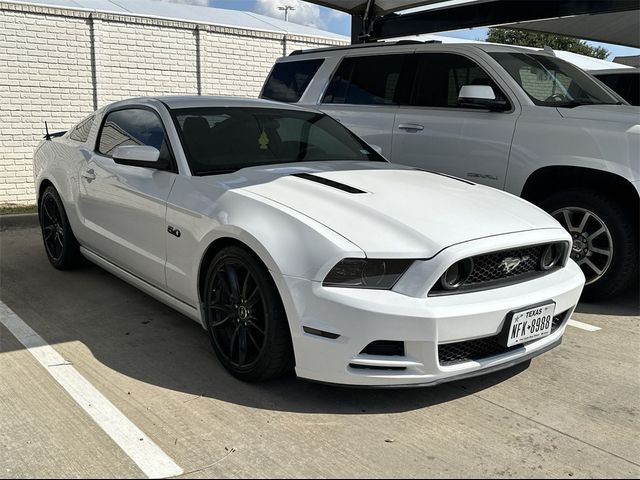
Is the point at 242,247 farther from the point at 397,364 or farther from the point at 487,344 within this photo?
the point at 487,344

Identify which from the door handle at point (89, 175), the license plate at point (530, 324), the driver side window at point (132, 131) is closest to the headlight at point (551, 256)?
the license plate at point (530, 324)

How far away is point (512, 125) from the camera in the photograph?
5.02 m

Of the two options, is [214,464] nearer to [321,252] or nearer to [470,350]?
[321,252]

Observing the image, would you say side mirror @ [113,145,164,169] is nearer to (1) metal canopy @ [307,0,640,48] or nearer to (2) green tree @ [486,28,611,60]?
(1) metal canopy @ [307,0,640,48]

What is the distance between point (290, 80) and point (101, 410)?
4.97 m

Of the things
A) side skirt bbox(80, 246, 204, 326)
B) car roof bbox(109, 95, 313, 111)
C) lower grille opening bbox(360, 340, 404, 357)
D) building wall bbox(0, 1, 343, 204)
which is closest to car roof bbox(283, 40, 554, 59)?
car roof bbox(109, 95, 313, 111)

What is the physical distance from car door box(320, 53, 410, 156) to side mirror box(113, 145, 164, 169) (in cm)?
271

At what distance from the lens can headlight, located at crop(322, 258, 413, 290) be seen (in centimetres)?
285

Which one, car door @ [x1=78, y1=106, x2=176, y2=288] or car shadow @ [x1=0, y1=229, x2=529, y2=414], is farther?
car door @ [x1=78, y1=106, x2=176, y2=288]

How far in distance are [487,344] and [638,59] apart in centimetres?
1459

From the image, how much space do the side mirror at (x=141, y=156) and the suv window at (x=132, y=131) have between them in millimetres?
86

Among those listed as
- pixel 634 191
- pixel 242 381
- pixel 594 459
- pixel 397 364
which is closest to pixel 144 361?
pixel 242 381

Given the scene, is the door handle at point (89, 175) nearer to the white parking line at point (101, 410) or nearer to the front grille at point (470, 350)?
the white parking line at point (101, 410)

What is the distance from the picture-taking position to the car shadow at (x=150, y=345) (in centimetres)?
321
